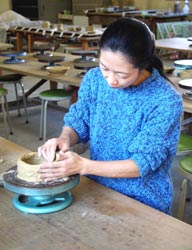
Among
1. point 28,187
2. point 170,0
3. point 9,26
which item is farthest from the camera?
point 170,0

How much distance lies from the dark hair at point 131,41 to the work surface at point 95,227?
0.42 meters

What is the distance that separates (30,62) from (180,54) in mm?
3298

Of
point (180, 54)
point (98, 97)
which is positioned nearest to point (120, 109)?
point (98, 97)

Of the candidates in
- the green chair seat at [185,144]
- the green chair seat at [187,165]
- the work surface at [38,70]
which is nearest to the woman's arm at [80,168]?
the green chair seat at [187,165]

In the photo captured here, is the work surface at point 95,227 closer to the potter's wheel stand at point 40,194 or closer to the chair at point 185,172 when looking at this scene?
the potter's wheel stand at point 40,194

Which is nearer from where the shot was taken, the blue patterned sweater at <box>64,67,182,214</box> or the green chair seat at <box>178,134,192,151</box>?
the blue patterned sweater at <box>64,67,182,214</box>

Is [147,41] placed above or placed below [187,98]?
above

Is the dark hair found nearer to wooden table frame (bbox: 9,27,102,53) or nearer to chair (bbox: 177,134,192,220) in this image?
chair (bbox: 177,134,192,220)

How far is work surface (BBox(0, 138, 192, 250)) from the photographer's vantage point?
1009mm

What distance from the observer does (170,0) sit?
8750 mm

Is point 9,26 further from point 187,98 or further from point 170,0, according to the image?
point 187,98

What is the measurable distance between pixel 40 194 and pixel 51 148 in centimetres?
17

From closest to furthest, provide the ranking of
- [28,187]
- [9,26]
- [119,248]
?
[119,248], [28,187], [9,26]

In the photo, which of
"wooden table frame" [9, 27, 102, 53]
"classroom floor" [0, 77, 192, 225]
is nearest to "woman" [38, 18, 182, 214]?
"classroom floor" [0, 77, 192, 225]
